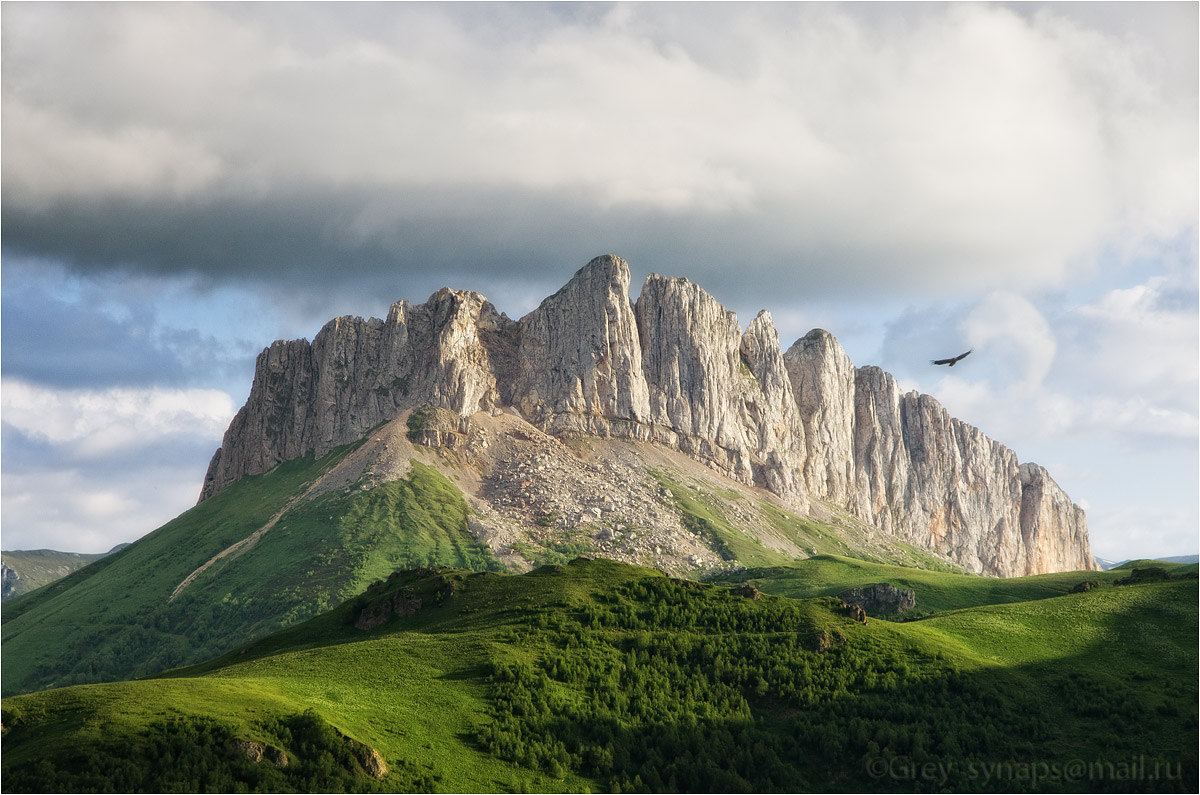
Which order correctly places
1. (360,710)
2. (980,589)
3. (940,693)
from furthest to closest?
(980,589) < (940,693) < (360,710)

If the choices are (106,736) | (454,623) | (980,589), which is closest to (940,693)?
(454,623)

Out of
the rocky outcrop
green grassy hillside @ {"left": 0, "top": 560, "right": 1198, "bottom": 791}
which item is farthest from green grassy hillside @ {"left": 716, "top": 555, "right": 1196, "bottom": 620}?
green grassy hillside @ {"left": 0, "top": 560, "right": 1198, "bottom": 791}

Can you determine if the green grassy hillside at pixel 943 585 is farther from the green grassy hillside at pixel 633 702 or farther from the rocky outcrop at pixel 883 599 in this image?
the green grassy hillside at pixel 633 702

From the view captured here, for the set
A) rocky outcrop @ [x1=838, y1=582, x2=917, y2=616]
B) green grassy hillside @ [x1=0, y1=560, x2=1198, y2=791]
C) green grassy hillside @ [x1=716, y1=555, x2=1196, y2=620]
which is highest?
green grassy hillside @ [x1=716, y1=555, x2=1196, y2=620]

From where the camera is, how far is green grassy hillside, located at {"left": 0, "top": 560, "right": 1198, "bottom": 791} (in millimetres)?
A: 63594

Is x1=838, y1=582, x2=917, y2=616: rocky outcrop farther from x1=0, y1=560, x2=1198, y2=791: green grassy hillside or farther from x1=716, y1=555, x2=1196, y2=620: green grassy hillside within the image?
x1=0, y1=560, x2=1198, y2=791: green grassy hillside

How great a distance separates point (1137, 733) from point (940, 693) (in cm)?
1539

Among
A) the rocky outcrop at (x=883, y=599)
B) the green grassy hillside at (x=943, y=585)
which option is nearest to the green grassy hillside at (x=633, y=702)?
the rocky outcrop at (x=883, y=599)

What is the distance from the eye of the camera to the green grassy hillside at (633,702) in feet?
209

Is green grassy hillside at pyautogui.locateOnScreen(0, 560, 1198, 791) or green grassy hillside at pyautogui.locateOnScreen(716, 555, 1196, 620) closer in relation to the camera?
green grassy hillside at pyautogui.locateOnScreen(0, 560, 1198, 791)

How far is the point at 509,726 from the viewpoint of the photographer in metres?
77.6

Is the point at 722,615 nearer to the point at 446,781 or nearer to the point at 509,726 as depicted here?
the point at 509,726

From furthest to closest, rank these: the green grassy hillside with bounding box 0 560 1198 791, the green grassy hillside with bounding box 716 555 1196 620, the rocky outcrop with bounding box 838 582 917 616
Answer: the green grassy hillside with bounding box 716 555 1196 620 < the rocky outcrop with bounding box 838 582 917 616 < the green grassy hillside with bounding box 0 560 1198 791

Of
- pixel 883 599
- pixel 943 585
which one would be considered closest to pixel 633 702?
pixel 883 599
